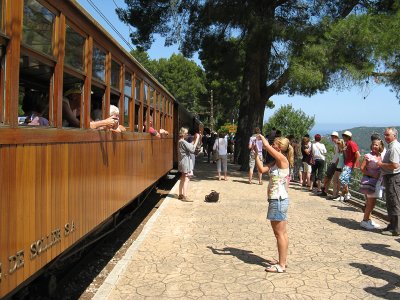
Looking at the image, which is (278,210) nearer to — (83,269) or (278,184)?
(278,184)

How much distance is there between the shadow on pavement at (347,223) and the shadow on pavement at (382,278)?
7.69 feet

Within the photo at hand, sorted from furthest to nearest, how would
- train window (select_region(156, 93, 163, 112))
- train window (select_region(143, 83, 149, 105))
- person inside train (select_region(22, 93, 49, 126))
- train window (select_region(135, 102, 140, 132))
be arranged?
train window (select_region(156, 93, 163, 112)) → train window (select_region(143, 83, 149, 105)) → train window (select_region(135, 102, 140, 132)) → person inside train (select_region(22, 93, 49, 126))

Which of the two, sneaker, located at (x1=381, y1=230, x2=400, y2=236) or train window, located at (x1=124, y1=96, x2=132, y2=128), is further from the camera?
sneaker, located at (x1=381, y1=230, x2=400, y2=236)

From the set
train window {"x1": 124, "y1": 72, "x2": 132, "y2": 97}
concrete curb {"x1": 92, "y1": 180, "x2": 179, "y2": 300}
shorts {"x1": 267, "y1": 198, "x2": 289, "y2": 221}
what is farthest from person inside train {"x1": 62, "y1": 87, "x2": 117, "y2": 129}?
shorts {"x1": 267, "y1": 198, "x2": 289, "y2": 221}

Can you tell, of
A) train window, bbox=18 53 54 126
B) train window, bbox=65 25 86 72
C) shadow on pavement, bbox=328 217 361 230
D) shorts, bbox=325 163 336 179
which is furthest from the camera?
shorts, bbox=325 163 336 179

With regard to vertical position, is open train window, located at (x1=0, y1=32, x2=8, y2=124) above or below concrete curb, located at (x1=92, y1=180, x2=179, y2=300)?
above

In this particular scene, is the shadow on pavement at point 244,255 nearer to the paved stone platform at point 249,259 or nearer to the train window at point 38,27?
the paved stone platform at point 249,259

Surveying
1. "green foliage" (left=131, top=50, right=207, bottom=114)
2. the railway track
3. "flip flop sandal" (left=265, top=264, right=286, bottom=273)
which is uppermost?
"green foliage" (left=131, top=50, right=207, bottom=114)

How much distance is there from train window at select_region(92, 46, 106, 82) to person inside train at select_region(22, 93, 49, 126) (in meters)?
1.23

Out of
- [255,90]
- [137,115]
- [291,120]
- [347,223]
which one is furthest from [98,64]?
[291,120]

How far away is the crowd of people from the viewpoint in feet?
17.9

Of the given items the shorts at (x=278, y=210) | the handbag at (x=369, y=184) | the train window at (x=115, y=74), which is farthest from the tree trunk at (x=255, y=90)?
the shorts at (x=278, y=210)

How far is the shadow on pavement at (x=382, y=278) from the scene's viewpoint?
4.79 meters

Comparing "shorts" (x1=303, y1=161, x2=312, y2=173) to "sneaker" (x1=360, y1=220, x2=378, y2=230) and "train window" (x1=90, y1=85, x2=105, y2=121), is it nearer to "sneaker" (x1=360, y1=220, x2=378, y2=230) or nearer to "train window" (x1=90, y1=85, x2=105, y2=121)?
"sneaker" (x1=360, y1=220, x2=378, y2=230)
